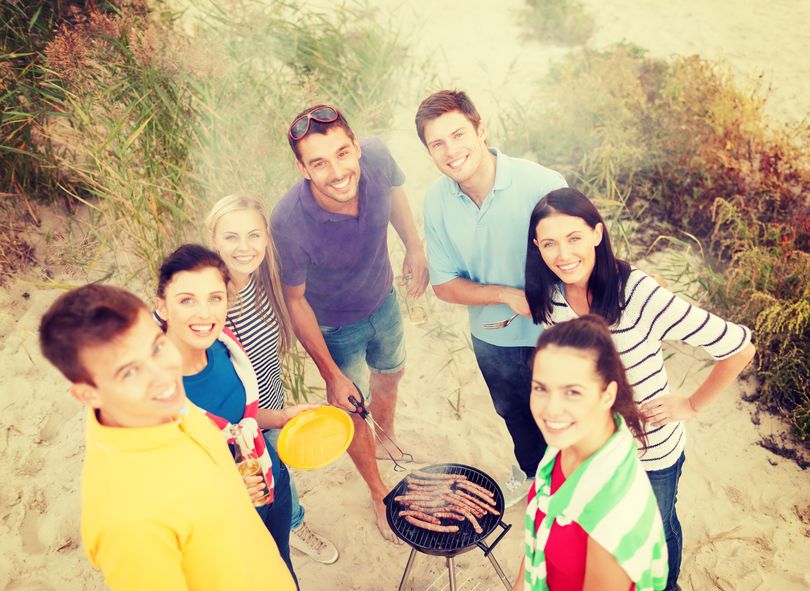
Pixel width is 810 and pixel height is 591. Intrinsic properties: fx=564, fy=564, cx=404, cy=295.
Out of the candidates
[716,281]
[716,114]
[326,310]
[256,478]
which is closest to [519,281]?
[326,310]

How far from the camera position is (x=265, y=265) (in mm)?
2805

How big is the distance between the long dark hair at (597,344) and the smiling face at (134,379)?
115cm

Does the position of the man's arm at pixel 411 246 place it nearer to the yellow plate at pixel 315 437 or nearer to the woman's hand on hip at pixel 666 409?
the yellow plate at pixel 315 437

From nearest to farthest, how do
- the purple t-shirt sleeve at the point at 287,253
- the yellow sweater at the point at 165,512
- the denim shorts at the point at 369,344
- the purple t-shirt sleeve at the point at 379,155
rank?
the yellow sweater at the point at 165,512 < the purple t-shirt sleeve at the point at 287,253 < the purple t-shirt sleeve at the point at 379,155 < the denim shorts at the point at 369,344

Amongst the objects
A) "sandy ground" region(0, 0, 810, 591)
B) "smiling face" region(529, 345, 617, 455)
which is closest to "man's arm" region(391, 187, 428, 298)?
"sandy ground" region(0, 0, 810, 591)

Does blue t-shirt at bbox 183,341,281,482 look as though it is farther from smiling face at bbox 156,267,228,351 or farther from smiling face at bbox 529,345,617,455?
smiling face at bbox 529,345,617,455

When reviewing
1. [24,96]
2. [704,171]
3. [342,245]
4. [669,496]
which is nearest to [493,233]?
[342,245]

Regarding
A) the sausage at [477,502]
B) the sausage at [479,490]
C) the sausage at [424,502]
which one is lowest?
the sausage at [424,502]

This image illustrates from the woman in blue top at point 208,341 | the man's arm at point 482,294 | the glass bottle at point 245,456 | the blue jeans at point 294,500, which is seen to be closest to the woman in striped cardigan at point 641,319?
the man's arm at point 482,294

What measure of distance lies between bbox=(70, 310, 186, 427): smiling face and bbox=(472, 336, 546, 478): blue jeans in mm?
1845

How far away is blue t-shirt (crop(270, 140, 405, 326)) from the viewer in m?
2.93

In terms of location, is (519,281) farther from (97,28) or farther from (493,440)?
(97,28)

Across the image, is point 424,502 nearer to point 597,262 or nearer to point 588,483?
point 588,483

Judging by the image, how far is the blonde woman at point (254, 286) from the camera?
265cm
